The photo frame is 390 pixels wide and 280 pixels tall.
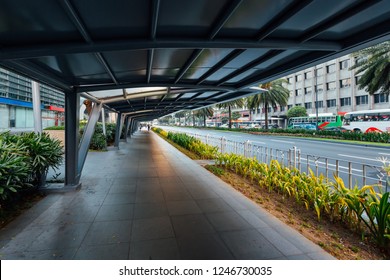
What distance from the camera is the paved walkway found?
11.0ft

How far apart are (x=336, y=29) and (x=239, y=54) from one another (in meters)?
1.86

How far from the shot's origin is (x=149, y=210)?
5012mm

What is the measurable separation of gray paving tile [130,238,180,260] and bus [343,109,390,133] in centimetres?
3238

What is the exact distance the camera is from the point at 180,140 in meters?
19.0

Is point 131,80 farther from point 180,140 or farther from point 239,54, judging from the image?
point 180,140

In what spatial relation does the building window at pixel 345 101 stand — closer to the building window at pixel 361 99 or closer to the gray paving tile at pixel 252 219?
the building window at pixel 361 99

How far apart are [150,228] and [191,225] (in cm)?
77

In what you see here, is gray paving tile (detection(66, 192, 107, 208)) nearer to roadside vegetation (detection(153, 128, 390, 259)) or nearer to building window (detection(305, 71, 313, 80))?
roadside vegetation (detection(153, 128, 390, 259))

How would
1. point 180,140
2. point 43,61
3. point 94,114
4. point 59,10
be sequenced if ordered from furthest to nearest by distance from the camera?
1. point 180,140
2. point 94,114
3. point 43,61
4. point 59,10

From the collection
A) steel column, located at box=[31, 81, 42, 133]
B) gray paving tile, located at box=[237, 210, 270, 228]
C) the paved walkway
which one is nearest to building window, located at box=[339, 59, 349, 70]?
the paved walkway

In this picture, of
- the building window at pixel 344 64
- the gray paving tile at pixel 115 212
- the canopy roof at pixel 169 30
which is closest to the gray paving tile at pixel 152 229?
the gray paving tile at pixel 115 212

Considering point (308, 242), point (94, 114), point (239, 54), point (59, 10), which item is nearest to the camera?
point (59, 10)
